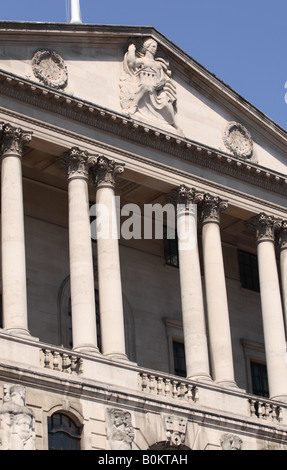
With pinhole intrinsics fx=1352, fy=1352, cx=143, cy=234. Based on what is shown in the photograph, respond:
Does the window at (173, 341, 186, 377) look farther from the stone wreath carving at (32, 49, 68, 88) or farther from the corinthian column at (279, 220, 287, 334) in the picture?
the stone wreath carving at (32, 49, 68, 88)

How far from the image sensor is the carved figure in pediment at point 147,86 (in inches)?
2140

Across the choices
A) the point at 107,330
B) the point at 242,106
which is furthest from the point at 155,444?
the point at 242,106

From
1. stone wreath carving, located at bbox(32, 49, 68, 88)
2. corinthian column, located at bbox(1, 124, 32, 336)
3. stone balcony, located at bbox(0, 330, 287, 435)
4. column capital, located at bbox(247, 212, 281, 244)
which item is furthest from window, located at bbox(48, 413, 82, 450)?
column capital, located at bbox(247, 212, 281, 244)

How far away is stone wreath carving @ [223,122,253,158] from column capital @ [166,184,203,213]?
136 inches

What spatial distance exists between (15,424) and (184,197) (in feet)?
49.0

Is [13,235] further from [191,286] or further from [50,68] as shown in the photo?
[191,286]

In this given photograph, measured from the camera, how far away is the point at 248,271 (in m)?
62.5

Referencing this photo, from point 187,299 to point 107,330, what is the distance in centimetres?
478

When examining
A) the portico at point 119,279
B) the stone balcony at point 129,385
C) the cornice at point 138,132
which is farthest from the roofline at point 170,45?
the stone balcony at point 129,385

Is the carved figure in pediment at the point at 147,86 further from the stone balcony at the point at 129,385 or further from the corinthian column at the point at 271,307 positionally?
the stone balcony at the point at 129,385

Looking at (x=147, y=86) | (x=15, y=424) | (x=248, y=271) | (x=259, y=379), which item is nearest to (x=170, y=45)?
(x=147, y=86)

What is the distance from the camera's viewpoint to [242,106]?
58719mm

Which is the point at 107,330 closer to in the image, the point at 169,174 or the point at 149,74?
the point at 169,174

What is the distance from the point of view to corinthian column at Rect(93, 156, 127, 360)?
162 feet
